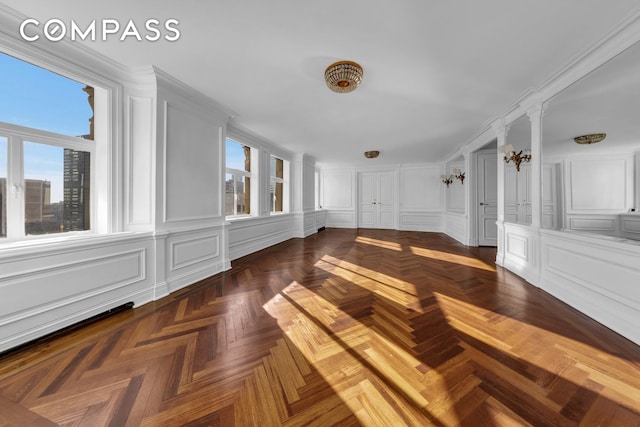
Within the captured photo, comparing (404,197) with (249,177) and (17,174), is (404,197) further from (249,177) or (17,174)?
(17,174)

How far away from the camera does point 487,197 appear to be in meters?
5.45

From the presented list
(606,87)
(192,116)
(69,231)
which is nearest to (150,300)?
(69,231)

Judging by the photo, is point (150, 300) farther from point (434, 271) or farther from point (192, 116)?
point (434, 271)

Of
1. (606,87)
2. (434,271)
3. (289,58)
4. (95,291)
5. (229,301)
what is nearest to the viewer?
(95,291)

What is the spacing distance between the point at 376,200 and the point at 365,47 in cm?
701

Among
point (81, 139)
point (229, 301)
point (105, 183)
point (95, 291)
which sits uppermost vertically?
point (81, 139)

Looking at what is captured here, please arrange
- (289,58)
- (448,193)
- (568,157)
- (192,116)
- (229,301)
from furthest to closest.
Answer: (448,193) → (568,157) → (192,116) → (229,301) → (289,58)

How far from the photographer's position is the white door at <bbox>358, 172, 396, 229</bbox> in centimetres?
866

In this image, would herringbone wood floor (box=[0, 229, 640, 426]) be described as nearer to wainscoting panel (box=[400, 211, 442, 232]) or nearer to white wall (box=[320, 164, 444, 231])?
wainscoting panel (box=[400, 211, 442, 232])

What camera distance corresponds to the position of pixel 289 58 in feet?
7.42

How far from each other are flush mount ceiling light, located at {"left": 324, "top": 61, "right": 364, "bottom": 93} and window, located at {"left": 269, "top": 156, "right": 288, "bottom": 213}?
3.89m

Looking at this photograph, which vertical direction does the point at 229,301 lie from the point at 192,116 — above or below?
below

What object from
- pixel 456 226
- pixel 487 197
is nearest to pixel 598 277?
pixel 487 197

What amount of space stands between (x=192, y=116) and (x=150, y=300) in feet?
7.54
